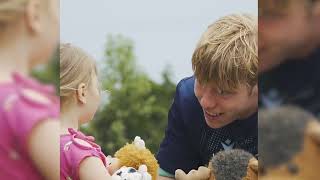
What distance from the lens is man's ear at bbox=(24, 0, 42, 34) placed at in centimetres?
91

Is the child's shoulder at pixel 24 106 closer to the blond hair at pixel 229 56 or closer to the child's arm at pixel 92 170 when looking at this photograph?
the child's arm at pixel 92 170

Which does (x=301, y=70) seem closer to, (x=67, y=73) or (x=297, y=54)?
(x=297, y=54)

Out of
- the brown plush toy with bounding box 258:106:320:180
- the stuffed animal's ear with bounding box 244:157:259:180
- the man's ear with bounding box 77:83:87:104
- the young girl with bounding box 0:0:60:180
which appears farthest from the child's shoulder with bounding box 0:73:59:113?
the man's ear with bounding box 77:83:87:104

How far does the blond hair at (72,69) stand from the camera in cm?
167

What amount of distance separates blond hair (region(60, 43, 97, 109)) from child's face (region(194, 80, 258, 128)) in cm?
31

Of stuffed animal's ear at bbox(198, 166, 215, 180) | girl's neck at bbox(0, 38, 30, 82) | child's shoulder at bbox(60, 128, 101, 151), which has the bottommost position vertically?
stuffed animal's ear at bbox(198, 166, 215, 180)

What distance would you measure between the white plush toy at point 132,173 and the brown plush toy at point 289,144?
0.99m

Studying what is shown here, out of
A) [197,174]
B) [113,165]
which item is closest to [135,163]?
[113,165]

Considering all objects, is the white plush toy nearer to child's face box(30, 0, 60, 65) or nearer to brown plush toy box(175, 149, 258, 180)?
brown plush toy box(175, 149, 258, 180)

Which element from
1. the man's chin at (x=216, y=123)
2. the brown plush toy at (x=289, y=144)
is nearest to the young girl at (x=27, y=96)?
the brown plush toy at (x=289, y=144)

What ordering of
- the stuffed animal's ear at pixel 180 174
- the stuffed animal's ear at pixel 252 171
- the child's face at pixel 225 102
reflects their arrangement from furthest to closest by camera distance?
the stuffed animal's ear at pixel 180 174 → the child's face at pixel 225 102 → the stuffed animal's ear at pixel 252 171

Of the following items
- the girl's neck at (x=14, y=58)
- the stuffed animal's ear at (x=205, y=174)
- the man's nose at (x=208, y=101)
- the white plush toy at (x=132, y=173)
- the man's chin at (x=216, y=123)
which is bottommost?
the white plush toy at (x=132, y=173)

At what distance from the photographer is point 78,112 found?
5.66ft

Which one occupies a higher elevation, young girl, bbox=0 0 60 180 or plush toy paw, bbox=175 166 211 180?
young girl, bbox=0 0 60 180
